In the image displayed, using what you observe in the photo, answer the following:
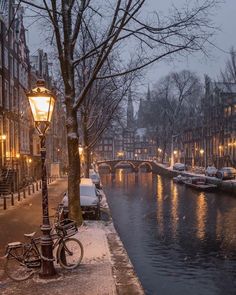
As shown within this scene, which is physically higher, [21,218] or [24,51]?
[24,51]

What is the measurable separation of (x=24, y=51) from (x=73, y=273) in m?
42.9

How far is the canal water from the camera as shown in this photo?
16750mm

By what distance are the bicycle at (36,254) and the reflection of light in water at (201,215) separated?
14286 millimetres

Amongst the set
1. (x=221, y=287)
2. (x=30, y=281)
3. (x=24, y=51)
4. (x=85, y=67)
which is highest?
(x=24, y=51)

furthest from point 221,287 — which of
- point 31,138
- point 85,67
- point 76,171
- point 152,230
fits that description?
point 31,138

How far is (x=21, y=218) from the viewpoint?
21047 millimetres

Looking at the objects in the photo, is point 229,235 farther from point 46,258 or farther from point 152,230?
point 46,258

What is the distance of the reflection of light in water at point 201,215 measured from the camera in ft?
87.0

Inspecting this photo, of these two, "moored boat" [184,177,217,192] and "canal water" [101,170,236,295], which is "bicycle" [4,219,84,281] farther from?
"moored boat" [184,177,217,192]

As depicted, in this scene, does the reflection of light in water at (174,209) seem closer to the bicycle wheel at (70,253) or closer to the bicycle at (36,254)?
the bicycle wheel at (70,253)

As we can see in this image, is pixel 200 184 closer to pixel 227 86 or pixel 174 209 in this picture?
pixel 227 86

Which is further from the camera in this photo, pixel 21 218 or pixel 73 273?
pixel 21 218

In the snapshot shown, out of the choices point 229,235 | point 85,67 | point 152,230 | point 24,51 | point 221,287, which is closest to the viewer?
point 221,287

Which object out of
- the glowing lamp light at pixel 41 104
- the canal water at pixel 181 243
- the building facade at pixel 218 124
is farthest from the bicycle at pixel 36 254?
the building facade at pixel 218 124
